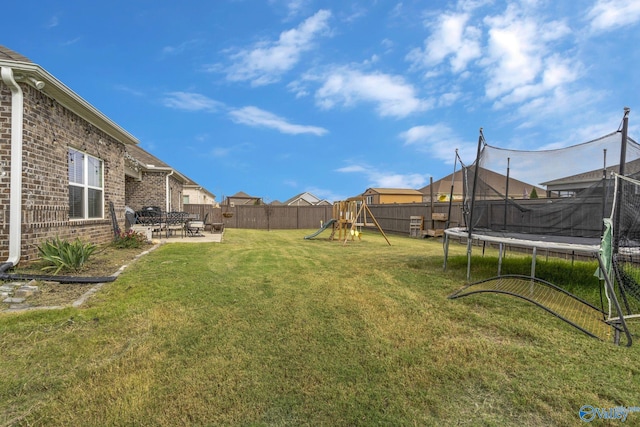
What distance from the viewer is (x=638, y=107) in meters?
6.49

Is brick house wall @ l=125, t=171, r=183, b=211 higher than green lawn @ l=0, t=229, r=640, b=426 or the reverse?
higher

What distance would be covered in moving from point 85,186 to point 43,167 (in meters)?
1.86

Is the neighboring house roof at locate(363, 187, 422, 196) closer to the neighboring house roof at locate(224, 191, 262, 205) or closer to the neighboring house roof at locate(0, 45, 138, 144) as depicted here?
the neighboring house roof at locate(224, 191, 262, 205)

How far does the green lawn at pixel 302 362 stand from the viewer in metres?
1.96

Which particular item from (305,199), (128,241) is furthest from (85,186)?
(305,199)

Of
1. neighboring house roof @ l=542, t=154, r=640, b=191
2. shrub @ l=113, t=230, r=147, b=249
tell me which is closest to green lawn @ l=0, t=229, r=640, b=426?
neighboring house roof @ l=542, t=154, r=640, b=191

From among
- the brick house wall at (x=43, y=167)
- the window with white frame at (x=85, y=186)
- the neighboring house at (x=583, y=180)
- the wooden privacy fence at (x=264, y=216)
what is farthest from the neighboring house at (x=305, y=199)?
the neighboring house at (x=583, y=180)

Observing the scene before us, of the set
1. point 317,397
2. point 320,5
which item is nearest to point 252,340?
point 317,397

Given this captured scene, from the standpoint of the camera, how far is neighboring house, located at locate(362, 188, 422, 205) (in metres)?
34.8

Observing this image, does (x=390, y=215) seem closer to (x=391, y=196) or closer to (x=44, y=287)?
(x=44, y=287)

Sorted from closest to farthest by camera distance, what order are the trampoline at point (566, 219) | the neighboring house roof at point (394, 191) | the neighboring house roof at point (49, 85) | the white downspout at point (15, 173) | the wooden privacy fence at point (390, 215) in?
the trampoline at point (566, 219) → the neighboring house roof at point (49, 85) → the white downspout at point (15, 173) → the wooden privacy fence at point (390, 215) → the neighboring house roof at point (394, 191)

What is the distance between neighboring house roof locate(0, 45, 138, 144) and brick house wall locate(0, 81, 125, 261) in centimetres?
12

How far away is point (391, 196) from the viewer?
1378 inches

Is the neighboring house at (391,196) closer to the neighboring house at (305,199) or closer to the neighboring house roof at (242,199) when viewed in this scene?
the neighboring house roof at (242,199)
